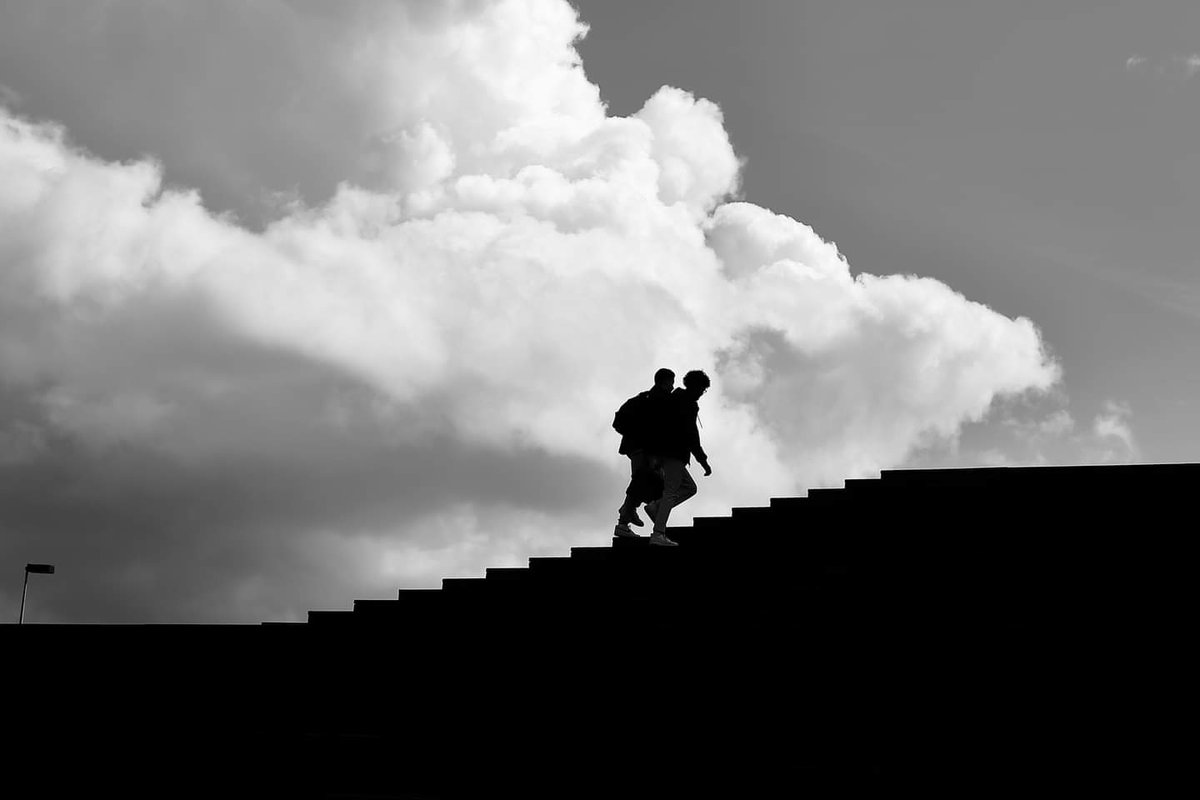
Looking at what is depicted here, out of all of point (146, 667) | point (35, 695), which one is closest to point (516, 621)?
point (146, 667)

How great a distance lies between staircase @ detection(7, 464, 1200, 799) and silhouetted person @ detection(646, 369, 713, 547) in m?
0.47

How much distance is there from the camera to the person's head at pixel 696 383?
1219cm

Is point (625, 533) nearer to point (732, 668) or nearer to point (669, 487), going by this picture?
point (669, 487)

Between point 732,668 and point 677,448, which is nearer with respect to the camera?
point 732,668

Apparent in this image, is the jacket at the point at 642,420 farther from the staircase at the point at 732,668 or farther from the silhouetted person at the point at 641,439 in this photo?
the staircase at the point at 732,668

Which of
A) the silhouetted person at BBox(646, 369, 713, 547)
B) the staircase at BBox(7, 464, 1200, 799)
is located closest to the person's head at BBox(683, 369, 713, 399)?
the silhouetted person at BBox(646, 369, 713, 547)

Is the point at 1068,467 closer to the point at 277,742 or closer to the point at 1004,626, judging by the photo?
the point at 1004,626

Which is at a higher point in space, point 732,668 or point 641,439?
point 641,439

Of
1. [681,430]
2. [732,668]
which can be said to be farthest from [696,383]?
[732,668]

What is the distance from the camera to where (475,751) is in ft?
28.7

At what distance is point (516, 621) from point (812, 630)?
285cm

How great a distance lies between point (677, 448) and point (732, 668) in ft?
10.5

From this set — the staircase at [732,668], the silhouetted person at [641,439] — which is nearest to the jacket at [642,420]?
the silhouetted person at [641,439]

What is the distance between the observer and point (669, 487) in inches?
471
